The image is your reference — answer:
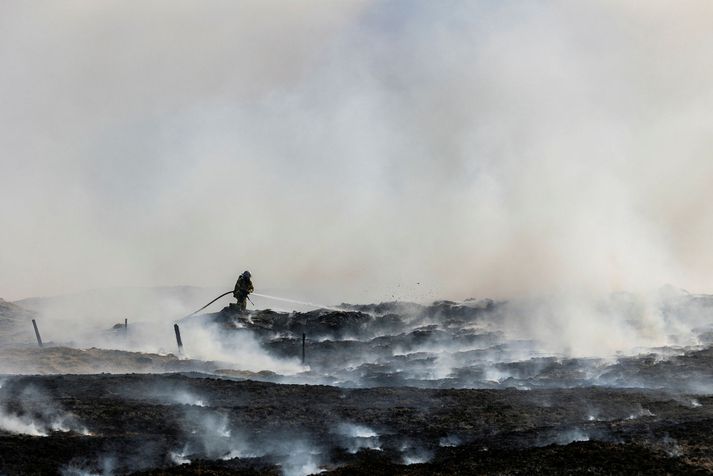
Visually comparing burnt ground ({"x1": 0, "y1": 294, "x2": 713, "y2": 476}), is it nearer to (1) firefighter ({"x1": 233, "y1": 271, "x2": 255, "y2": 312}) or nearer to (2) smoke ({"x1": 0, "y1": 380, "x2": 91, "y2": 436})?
(2) smoke ({"x1": 0, "y1": 380, "x2": 91, "y2": 436})

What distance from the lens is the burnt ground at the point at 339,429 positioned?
54.6ft

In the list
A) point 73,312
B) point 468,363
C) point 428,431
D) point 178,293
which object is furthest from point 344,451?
point 178,293

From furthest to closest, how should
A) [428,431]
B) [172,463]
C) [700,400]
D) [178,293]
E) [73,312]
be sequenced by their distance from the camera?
1. [178,293]
2. [73,312]
3. [700,400]
4. [428,431]
5. [172,463]

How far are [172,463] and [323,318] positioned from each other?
34307 millimetres

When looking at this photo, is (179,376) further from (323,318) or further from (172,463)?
(323,318)

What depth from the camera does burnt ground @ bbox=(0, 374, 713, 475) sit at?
16.6 m

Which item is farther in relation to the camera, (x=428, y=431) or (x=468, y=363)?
(x=468, y=363)

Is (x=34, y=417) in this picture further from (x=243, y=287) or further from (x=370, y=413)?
(x=243, y=287)

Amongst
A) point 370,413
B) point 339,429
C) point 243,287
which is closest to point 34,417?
point 339,429

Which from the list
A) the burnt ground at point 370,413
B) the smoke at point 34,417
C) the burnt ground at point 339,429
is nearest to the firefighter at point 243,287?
the burnt ground at point 370,413

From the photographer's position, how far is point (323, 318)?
170ft

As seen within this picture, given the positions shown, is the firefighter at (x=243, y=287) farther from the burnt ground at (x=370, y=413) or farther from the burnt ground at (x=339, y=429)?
the burnt ground at (x=339, y=429)

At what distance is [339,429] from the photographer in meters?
21.5

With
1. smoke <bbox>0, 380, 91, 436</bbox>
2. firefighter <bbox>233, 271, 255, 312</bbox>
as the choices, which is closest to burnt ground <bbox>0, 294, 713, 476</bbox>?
smoke <bbox>0, 380, 91, 436</bbox>
